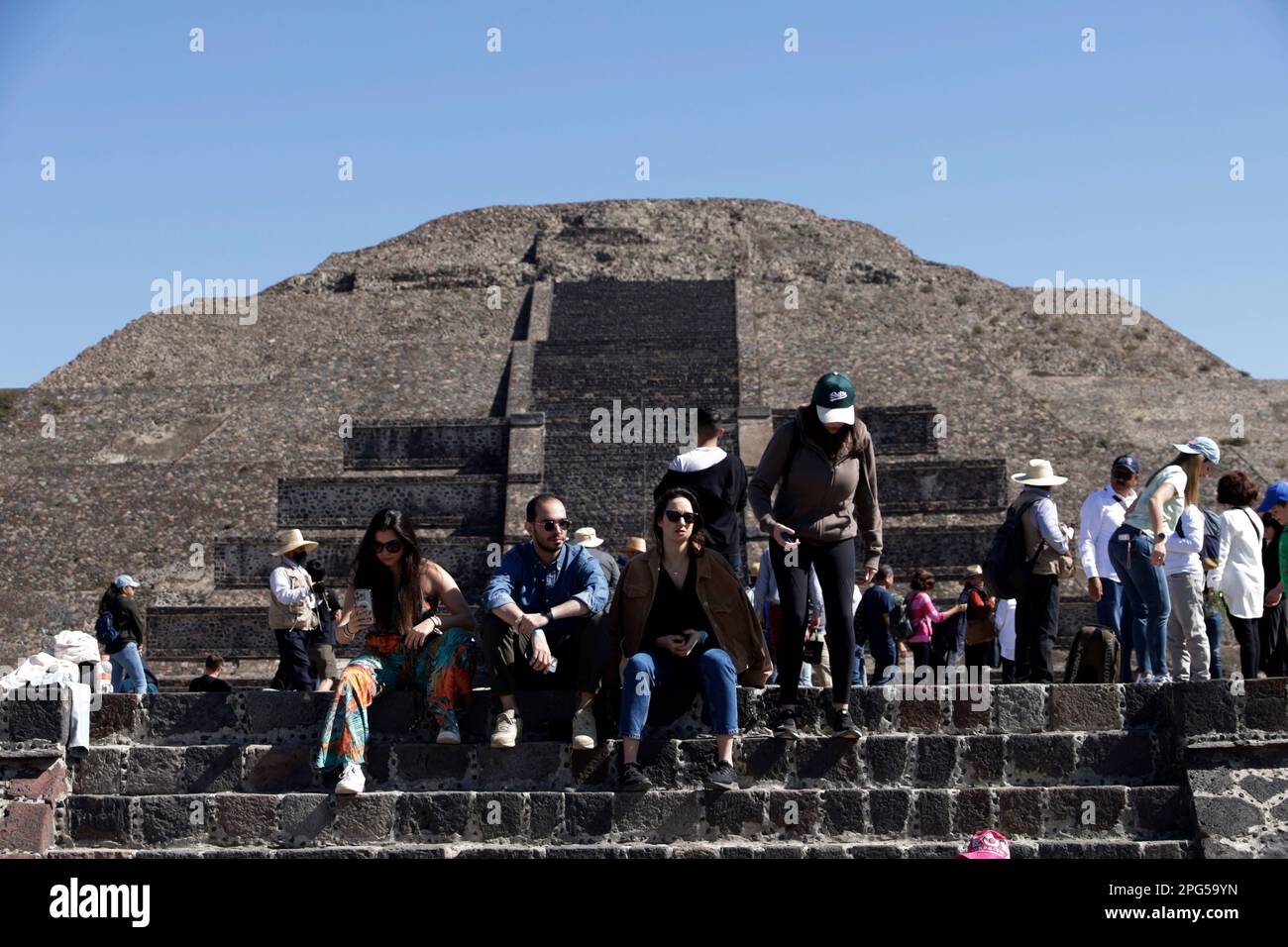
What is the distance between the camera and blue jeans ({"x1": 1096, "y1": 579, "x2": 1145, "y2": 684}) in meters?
12.1

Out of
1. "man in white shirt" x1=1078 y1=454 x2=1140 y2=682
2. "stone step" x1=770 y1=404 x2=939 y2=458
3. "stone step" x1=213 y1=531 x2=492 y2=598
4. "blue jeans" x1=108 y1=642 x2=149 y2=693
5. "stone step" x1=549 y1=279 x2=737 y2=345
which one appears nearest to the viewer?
"man in white shirt" x1=1078 y1=454 x2=1140 y2=682

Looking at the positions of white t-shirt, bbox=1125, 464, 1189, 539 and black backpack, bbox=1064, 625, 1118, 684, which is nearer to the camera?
white t-shirt, bbox=1125, 464, 1189, 539

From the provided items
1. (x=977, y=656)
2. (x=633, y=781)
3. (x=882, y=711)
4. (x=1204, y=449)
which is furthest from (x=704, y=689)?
(x=977, y=656)

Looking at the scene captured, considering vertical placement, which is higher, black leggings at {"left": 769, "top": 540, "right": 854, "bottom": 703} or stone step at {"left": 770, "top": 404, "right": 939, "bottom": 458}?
stone step at {"left": 770, "top": 404, "right": 939, "bottom": 458}

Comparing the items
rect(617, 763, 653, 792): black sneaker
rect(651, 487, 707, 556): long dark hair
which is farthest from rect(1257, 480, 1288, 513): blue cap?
rect(617, 763, 653, 792): black sneaker

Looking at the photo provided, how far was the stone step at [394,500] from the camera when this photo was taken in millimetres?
27562

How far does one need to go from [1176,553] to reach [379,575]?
4.86m

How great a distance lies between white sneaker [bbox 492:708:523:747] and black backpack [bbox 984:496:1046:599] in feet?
12.3

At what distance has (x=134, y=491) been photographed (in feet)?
96.4

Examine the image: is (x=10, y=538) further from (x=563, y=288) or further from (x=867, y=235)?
(x=867, y=235)

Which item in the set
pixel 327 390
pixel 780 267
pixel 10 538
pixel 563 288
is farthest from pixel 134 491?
pixel 780 267

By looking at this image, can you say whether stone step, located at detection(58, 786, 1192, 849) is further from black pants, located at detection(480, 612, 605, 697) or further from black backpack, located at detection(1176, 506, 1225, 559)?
black backpack, located at detection(1176, 506, 1225, 559)

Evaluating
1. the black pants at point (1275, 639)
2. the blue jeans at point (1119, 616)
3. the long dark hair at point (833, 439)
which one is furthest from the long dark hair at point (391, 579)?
the black pants at point (1275, 639)
